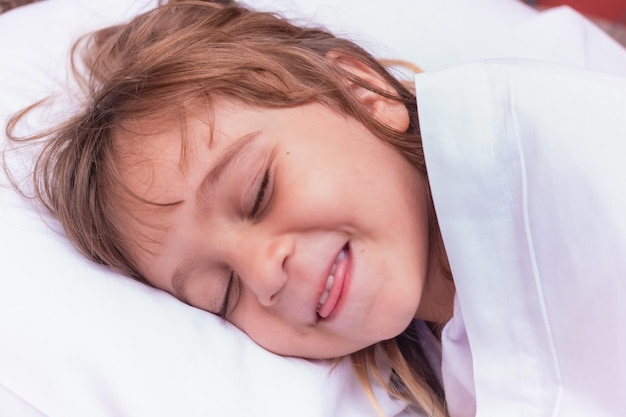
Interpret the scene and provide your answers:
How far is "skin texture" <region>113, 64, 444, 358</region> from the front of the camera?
79 centimetres

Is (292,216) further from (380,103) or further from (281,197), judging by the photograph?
(380,103)

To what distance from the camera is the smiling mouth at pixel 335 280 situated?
80cm

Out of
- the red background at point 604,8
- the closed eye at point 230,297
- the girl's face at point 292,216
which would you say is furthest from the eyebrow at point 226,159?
→ the red background at point 604,8

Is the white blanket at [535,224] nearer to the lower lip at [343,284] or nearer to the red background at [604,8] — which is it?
the lower lip at [343,284]

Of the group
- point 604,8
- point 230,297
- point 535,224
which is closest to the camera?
point 535,224

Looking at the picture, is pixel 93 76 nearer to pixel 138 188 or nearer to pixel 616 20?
pixel 138 188

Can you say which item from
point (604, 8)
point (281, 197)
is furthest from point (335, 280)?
point (604, 8)

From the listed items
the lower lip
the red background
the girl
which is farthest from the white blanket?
the red background

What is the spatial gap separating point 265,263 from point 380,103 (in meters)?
0.28

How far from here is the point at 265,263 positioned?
781mm

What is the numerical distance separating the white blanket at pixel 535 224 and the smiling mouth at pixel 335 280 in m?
0.12

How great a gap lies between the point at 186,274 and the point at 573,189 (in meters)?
0.45

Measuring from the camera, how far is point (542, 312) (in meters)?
0.78

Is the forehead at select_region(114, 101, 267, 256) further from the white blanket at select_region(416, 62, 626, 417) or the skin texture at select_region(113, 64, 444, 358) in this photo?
the white blanket at select_region(416, 62, 626, 417)
